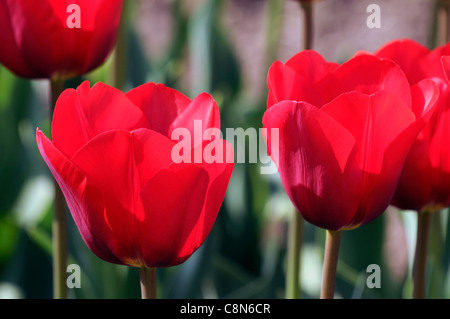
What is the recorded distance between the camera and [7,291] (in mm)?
896

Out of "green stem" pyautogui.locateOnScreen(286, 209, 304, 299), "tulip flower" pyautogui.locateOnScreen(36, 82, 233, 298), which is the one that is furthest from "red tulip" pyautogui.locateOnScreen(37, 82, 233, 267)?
"green stem" pyautogui.locateOnScreen(286, 209, 304, 299)

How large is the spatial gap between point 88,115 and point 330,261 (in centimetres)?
18

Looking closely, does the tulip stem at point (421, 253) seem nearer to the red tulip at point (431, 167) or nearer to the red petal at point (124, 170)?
the red tulip at point (431, 167)

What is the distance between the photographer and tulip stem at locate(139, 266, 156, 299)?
1.40ft

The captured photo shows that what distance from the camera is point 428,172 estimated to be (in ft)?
1.59

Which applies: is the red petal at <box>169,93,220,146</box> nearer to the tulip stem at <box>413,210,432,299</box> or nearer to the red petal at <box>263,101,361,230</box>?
the red petal at <box>263,101,361,230</box>

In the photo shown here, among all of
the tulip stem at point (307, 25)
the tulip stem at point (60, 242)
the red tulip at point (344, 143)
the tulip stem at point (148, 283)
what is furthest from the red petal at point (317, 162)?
the tulip stem at point (307, 25)

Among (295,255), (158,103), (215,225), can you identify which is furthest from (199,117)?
(215,225)

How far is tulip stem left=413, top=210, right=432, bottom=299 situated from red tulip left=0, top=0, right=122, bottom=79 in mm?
305

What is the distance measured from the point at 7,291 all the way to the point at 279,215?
0.48 meters

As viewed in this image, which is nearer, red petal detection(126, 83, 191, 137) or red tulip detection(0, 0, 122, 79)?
red petal detection(126, 83, 191, 137)

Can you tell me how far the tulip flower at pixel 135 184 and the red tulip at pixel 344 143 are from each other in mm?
45
